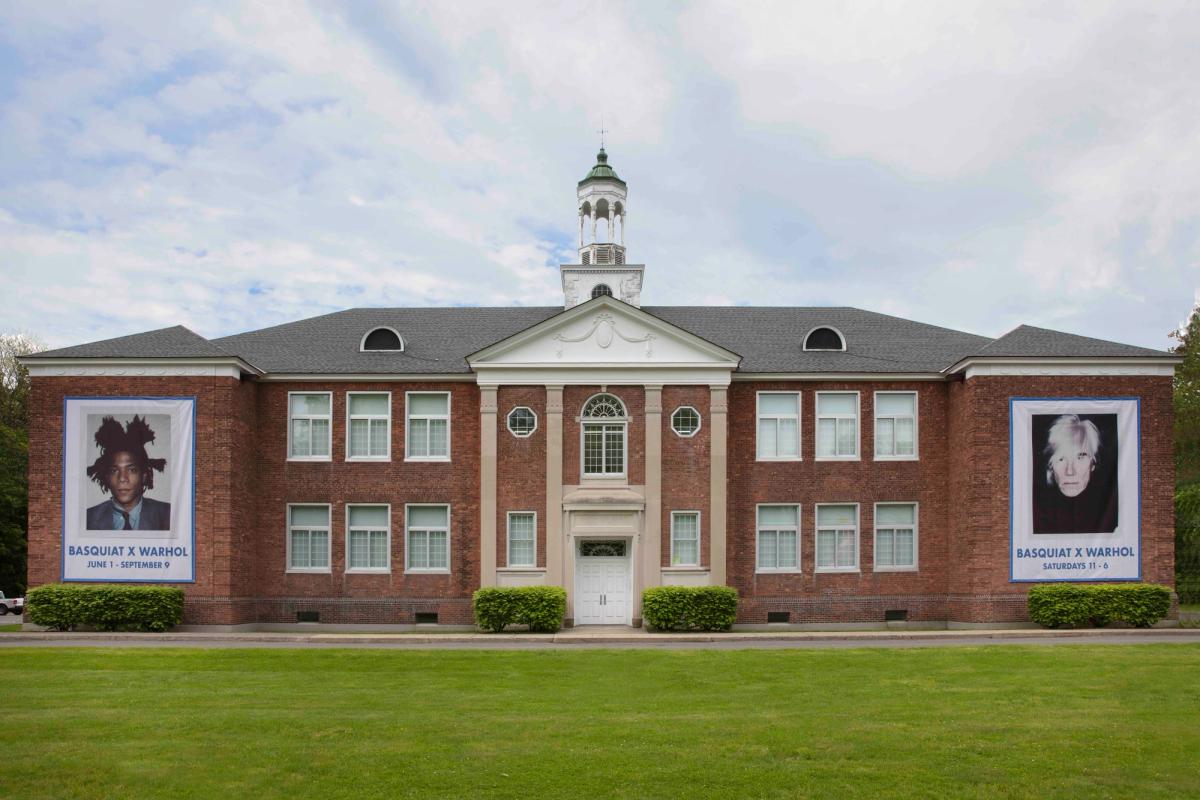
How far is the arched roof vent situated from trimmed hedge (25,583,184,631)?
8556 mm

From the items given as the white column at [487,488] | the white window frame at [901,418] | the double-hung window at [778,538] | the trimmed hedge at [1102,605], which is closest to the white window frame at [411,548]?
the white column at [487,488]

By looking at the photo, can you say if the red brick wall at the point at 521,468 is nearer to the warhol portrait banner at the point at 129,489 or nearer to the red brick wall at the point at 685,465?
the red brick wall at the point at 685,465

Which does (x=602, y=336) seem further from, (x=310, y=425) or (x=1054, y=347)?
(x=1054, y=347)

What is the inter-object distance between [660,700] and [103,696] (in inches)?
339

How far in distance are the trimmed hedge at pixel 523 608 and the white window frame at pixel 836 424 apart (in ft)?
26.7

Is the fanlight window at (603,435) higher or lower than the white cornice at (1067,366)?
lower

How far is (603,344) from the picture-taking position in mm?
28250

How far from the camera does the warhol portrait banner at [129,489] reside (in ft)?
88.1

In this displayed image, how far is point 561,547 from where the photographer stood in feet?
91.4

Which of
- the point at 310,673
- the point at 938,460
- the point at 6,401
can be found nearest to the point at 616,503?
the point at 938,460

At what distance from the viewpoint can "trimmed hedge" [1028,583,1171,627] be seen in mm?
26250

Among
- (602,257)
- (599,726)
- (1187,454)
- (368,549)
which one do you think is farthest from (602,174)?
(1187,454)

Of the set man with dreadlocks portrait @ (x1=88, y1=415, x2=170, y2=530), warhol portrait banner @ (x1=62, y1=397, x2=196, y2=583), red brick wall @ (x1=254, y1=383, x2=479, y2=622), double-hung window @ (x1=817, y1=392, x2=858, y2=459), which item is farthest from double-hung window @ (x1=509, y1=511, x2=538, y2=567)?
man with dreadlocks portrait @ (x1=88, y1=415, x2=170, y2=530)

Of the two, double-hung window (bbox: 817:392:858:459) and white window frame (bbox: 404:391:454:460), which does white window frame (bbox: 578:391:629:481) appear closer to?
white window frame (bbox: 404:391:454:460)
